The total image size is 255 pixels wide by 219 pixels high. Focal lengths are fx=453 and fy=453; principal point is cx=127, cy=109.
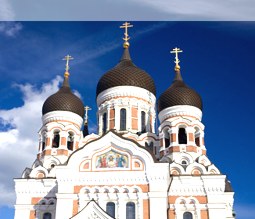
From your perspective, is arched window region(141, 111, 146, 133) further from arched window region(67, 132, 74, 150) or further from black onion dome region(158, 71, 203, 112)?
arched window region(67, 132, 74, 150)

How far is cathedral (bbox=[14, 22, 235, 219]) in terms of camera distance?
659 inches

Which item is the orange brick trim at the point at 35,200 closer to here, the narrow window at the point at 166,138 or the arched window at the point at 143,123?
the arched window at the point at 143,123

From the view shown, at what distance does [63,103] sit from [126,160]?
20.1ft

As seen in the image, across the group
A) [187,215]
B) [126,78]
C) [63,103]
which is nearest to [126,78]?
[126,78]

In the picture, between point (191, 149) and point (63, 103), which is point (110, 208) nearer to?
point (191, 149)

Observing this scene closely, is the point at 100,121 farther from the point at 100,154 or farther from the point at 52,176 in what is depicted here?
the point at 100,154

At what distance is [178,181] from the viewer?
18719mm

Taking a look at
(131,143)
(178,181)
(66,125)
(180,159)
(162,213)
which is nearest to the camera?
(162,213)

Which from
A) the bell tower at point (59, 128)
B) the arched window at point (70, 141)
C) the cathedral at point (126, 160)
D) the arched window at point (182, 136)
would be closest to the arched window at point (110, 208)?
the cathedral at point (126, 160)

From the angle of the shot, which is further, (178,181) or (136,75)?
(136,75)

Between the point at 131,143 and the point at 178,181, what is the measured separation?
292cm

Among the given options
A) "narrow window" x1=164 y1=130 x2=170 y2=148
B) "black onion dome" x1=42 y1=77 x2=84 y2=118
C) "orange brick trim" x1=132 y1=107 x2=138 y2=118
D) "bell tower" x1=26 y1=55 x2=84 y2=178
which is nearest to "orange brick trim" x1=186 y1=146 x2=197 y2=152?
"narrow window" x1=164 y1=130 x2=170 y2=148

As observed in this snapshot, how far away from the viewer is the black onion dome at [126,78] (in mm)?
22625

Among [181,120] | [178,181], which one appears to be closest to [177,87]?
[181,120]
